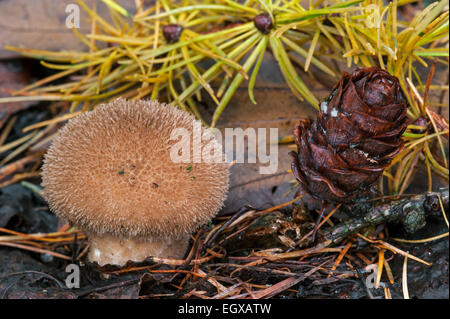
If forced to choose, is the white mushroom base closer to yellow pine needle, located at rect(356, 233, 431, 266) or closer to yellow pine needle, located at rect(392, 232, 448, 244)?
yellow pine needle, located at rect(356, 233, 431, 266)

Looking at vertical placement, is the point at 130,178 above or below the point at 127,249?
above

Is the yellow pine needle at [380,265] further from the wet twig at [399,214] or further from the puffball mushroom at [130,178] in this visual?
the puffball mushroom at [130,178]

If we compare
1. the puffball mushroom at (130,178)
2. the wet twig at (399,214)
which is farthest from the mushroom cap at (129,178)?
the wet twig at (399,214)

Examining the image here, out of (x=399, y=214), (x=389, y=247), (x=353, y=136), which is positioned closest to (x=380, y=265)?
(x=389, y=247)

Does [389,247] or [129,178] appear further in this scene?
[389,247]

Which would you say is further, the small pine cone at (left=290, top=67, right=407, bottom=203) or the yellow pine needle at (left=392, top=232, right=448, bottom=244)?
the yellow pine needle at (left=392, top=232, right=448, bottom=244)

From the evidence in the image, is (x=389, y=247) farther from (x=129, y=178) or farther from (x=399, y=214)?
(x=129, y=178)

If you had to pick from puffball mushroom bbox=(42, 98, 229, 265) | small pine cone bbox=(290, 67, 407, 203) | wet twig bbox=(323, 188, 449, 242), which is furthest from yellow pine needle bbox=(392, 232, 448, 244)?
puffball mushroom bbox=(42, 98, 229, 265)
